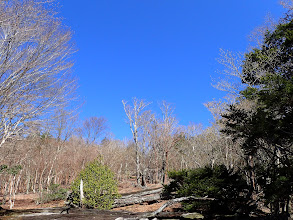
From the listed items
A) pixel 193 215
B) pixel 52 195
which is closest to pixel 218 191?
pixel 193 215

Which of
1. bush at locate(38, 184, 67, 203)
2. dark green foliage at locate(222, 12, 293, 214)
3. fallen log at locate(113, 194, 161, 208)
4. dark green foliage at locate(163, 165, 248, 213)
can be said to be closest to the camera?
dark green foliage at locate(222, 12, 293, 214)

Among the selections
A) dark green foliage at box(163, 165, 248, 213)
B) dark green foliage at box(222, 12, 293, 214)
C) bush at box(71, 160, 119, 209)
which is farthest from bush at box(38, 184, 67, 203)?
dark green foliage at box(222, 12, 293, 214)

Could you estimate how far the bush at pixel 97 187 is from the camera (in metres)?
7.68

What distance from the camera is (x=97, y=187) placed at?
7684 mm

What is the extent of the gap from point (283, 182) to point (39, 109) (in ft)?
29.7

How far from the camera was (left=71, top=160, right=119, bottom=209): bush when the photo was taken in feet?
25.2

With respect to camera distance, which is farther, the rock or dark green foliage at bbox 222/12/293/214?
the rock

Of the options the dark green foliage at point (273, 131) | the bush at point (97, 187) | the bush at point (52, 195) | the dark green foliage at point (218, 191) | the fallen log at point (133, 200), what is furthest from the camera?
the bush at point (52, 195)

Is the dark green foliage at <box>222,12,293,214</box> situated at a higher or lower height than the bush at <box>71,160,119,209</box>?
higher

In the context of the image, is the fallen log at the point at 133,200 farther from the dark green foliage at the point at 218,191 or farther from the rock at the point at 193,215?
the rock at the point at 193,215

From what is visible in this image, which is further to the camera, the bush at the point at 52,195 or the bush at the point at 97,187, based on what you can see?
the bush at the point at 52,195

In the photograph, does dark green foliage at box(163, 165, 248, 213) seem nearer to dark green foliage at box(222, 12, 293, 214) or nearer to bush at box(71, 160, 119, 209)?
dark green foliage at box(222, 12, 293, 214)

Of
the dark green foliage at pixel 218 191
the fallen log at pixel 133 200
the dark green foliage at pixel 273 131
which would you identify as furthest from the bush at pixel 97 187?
the dark green foliage at pixel 273 131

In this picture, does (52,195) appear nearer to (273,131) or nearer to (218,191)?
(218,191)
